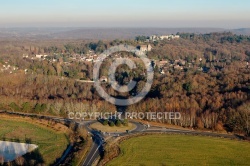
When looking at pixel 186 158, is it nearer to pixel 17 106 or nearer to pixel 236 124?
pixel 236 124

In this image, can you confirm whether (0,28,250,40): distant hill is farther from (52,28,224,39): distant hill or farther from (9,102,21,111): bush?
(9,102,21,111): bush

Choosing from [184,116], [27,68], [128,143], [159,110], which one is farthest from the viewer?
[27,68]

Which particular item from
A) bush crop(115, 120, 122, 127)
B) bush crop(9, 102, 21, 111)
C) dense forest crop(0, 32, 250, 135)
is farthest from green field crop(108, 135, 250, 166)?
bush crop(9, 102, 21, 111)

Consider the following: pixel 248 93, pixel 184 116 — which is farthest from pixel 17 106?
pixel 248 93

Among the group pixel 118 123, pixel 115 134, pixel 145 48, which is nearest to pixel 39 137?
pixel 115 134

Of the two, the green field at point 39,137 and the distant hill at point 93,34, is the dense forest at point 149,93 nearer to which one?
the green field at point 39,137

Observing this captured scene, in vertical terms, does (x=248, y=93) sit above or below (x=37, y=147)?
above
